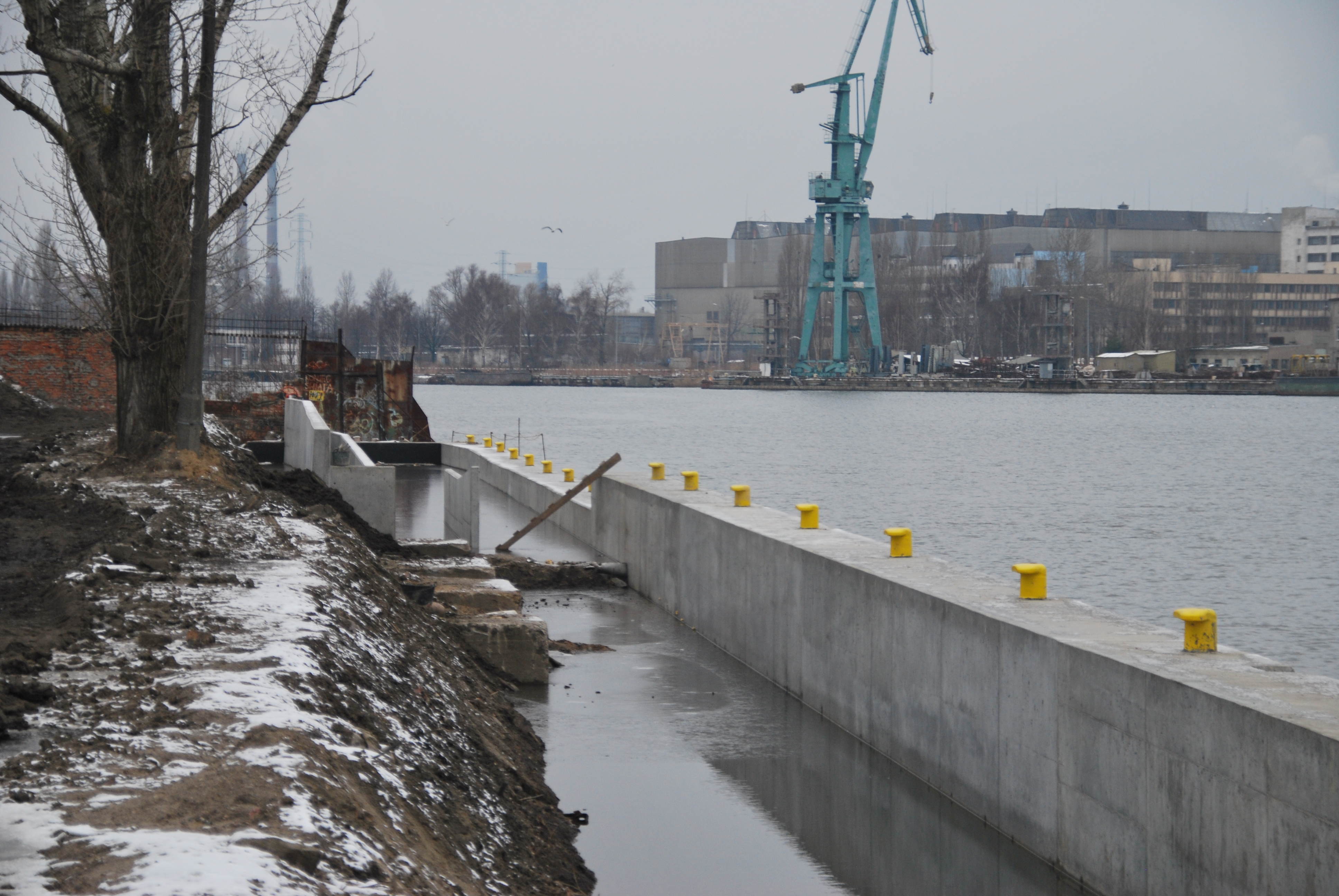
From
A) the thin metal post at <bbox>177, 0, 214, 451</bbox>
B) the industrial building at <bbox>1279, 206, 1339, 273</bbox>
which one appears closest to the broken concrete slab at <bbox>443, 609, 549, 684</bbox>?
the thin metal post at <bbox>177, 0, 214, 451</bbox>

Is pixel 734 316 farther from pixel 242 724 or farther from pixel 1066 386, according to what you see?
pixel 242 724

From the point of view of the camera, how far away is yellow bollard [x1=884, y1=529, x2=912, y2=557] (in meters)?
12.0

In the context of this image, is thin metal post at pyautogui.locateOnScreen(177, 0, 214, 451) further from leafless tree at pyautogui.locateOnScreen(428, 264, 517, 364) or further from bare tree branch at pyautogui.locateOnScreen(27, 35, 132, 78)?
leafless tree at pyautogui.locateOnScreen(428, 264, 517, 364)

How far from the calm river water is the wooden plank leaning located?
139 cm

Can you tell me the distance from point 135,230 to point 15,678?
10.1 m

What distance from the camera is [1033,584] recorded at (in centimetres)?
1000

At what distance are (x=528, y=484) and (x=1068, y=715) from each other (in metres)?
20.9

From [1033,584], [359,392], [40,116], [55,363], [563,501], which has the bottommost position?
[563,501]

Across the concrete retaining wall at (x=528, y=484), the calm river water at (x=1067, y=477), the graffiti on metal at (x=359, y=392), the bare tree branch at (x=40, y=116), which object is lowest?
the calm river water at (x=1067, y=477)

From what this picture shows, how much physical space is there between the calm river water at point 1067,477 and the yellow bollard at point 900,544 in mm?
10476

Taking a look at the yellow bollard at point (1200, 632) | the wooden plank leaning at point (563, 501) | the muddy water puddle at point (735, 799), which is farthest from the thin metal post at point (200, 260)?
the yellow bollard at point (1200, 632)

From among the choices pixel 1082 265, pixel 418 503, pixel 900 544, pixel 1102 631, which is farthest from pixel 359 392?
pixel 1082 265

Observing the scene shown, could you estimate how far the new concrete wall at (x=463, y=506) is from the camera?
2258 centimetres

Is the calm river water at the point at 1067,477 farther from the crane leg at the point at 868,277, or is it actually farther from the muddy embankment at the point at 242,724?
the muddy embankment at the point at 242,724
